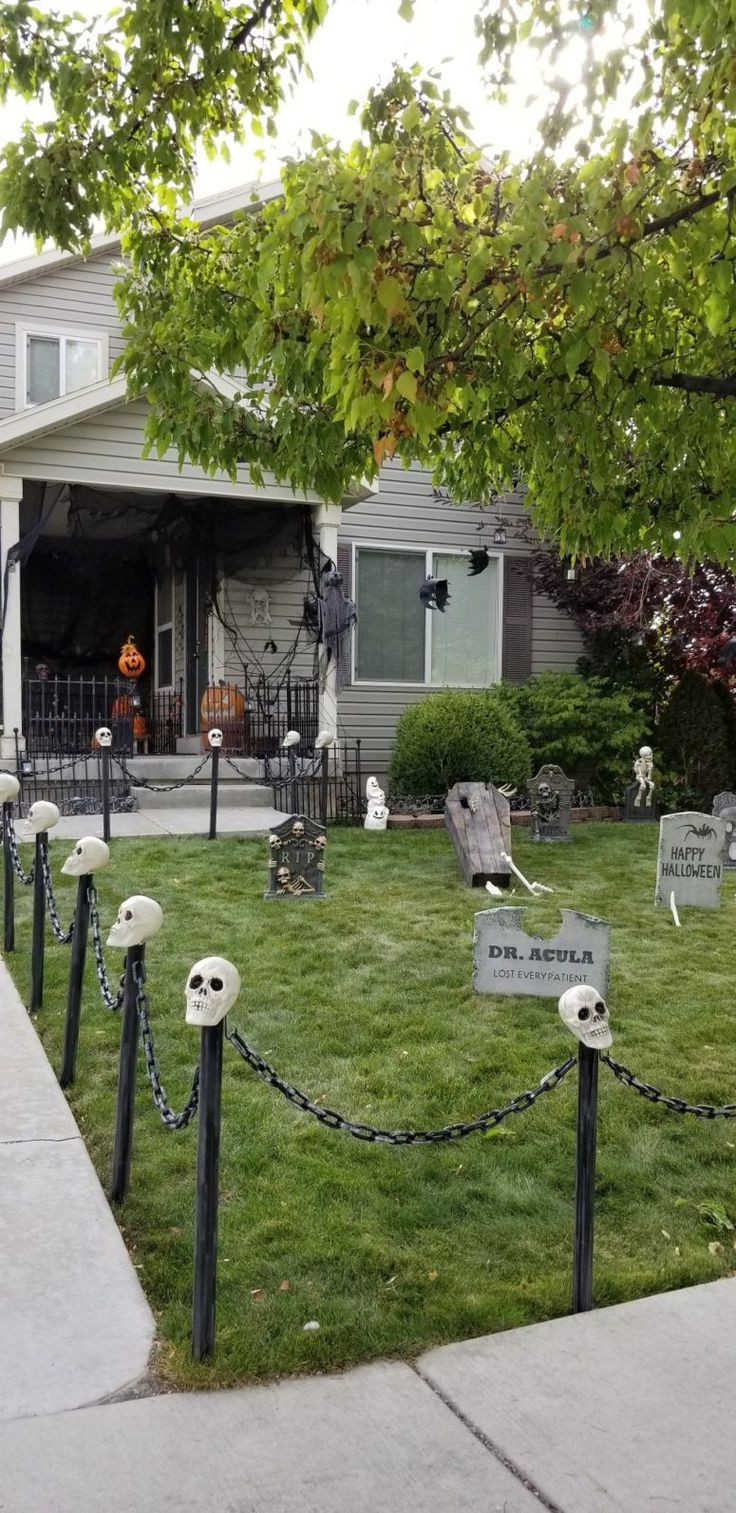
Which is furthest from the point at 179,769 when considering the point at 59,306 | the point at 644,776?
the point at 59,306

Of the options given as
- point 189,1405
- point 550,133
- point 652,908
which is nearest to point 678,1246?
point 189,1405

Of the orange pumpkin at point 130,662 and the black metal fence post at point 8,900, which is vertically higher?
the orange pumpkin at point 130,662

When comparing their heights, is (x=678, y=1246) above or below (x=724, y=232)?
below

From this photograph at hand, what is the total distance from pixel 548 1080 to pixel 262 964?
135 inches

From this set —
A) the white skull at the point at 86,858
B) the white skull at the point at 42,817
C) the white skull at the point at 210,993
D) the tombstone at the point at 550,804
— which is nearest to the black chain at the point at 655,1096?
the white skull at the point at 210,993

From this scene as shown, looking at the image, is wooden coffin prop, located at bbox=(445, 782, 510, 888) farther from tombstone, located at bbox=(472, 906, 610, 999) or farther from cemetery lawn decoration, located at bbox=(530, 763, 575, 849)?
tombstone, located at bbox=(472, 906, 610, 999)

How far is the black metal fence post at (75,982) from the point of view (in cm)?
453

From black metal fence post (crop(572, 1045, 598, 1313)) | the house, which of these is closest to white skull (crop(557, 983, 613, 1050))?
black metal fence post (crop(572, 1045, 598, 1313))

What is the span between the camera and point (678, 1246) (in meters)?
3.36

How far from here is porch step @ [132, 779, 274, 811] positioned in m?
12.3

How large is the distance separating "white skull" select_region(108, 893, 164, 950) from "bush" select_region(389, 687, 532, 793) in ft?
30.2

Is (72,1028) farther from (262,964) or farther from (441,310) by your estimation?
(441,310)

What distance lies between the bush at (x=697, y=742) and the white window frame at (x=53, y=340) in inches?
348

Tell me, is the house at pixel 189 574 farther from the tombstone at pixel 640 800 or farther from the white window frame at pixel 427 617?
the tombstone at pixel 640 800
